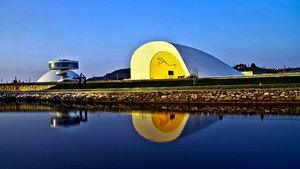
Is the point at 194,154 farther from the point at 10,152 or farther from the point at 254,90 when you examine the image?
the point at 254,90

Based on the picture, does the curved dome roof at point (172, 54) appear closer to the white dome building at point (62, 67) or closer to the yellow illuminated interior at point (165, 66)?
the yellow illuminated interior at point (165, 66)

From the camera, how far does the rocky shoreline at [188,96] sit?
76.9 ft

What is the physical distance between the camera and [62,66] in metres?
76.9

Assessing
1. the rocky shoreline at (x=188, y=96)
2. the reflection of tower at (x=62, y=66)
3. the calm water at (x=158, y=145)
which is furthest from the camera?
the reflection of tower at (x=62, y=66)

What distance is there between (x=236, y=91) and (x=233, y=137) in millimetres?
14455

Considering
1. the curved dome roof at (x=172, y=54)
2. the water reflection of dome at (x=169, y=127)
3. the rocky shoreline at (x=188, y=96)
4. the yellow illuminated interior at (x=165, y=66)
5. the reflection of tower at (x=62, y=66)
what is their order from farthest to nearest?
the reflection of tower at (x=62, y=66) → the yellow illuminated interior at (x=165, y=66) → the curved dome roof at (x=172, y=54) → the rocky shoreline at (x=188, y=96) → the water reflection of dome at (x=169, y=127)

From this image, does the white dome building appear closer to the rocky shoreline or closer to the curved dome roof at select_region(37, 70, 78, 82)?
the curved dome roof at select_region(37, 70, 78, 82)

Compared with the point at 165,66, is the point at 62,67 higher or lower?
higher

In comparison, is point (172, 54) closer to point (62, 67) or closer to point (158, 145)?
point (158, 145)

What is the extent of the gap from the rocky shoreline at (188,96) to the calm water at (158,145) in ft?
26.5

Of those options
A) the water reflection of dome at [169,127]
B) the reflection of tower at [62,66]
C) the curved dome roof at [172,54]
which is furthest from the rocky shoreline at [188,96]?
the reflection of tower at [62,66]

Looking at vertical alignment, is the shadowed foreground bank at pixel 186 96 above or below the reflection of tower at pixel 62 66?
below

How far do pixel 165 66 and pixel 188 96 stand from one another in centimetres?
1629

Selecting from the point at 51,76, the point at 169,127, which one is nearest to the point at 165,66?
the point at 169,127
